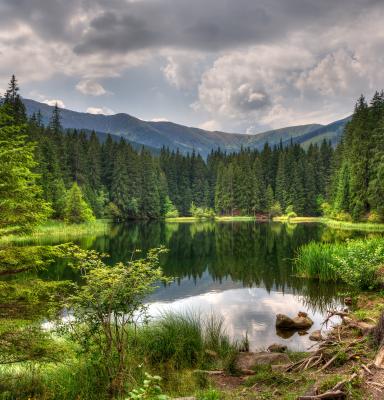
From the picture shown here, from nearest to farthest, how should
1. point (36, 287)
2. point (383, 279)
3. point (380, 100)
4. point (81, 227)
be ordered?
point (36, 287), point (383, 279), point (81, 227), point (380, 100)

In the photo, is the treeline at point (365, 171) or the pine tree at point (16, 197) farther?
the treeline at point (365, 171)

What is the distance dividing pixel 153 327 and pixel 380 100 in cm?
5584

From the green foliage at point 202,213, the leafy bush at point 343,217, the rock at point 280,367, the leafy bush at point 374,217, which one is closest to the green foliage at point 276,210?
the green foliage at point 202,213

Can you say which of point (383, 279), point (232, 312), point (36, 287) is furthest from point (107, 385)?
point (383, 279)

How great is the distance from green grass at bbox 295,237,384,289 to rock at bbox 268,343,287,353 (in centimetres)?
561

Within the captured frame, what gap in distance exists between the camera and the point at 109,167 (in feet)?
296

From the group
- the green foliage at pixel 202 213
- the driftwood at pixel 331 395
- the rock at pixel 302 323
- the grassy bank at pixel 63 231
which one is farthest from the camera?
the green foliage at pixel 202 213

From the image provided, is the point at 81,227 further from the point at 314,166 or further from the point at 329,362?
the point at 314,166

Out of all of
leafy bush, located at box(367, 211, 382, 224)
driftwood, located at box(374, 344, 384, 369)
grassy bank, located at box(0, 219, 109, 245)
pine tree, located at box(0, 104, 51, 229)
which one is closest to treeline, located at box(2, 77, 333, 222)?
grassy bank, located at box(0, 219, 109, 245)

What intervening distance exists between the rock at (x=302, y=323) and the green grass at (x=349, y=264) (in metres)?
3.21

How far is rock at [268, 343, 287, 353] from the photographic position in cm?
1058

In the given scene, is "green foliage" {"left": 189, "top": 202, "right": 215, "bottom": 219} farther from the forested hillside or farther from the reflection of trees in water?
the reflection of trees in water

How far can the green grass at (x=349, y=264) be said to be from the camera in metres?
15.0

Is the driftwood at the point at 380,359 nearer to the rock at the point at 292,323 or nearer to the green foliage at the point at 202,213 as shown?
the rock at the point at 292,323
